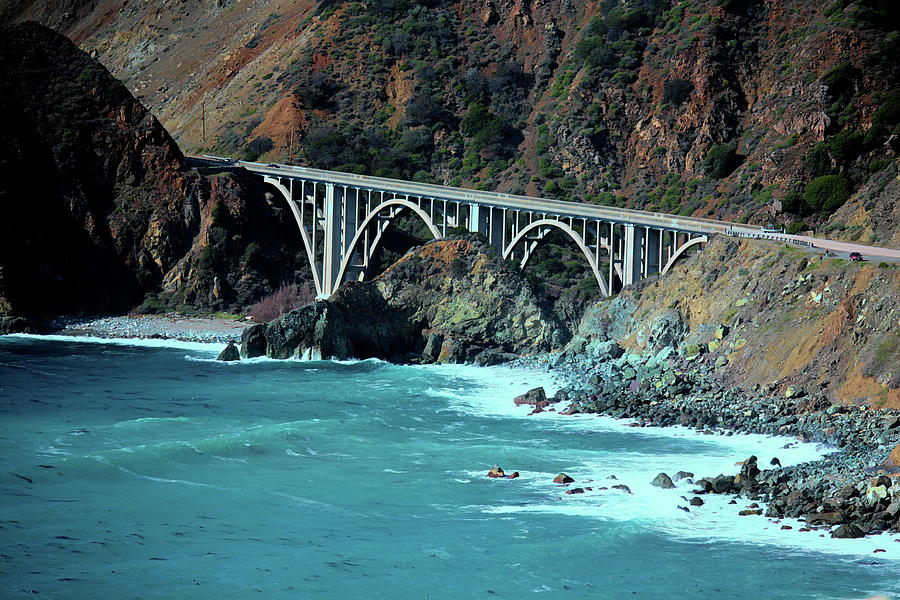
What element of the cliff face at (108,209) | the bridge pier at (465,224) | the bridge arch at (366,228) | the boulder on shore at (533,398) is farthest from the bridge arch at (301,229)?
the boulder on shore at (533,398)

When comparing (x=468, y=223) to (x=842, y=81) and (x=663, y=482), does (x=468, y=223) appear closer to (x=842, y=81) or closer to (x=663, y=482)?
(x=842, y=81)

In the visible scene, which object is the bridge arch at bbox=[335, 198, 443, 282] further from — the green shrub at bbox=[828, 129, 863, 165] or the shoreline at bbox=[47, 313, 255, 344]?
the green shrub at bbox=[828, 129, 863, 165]

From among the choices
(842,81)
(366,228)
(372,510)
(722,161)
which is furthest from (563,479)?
(842,81)

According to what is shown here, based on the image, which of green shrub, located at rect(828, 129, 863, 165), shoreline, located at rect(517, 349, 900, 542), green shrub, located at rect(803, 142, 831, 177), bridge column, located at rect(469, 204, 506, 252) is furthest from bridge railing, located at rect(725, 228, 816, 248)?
green shrub, located at rect(828, 129, 863, 165)

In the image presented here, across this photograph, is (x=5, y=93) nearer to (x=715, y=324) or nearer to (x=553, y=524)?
(x=715, y=324)

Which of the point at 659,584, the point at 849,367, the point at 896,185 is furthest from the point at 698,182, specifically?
the point at 659,584
